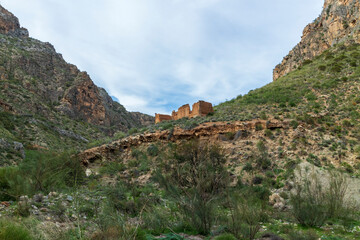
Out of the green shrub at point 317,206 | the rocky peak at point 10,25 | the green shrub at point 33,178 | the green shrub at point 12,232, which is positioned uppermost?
the rocky peak at point 10,25

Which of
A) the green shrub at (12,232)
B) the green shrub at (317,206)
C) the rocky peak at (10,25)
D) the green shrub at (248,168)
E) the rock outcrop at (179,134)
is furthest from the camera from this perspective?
the rocky peak at (10,25)

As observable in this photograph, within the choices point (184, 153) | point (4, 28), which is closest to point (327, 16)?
point (184, 153)

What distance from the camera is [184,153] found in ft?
42.7

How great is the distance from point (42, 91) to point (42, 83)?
4144 mm

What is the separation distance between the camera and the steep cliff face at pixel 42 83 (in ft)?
144

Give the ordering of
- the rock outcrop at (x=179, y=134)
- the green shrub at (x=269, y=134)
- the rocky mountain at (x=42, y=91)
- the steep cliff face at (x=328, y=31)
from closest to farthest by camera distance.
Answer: the green shrub at (x=269, y=134), the rock outcrop at (x=179, y=134), the steep cliff face at (x=328, y=31), the rocky mountain at (x=42, y=91)

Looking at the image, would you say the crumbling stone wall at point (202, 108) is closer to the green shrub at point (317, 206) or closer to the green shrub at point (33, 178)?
the green shrub at point (33, 178)

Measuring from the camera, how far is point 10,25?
7094 cm

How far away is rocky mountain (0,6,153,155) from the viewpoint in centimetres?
3953

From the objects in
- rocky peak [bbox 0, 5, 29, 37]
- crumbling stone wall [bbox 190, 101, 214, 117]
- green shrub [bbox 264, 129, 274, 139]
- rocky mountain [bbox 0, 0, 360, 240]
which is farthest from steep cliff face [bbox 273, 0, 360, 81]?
rocky peak [bbox 0, 5, 29, 37]

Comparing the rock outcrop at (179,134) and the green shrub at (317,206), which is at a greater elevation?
the rock outcrop at (179,134)

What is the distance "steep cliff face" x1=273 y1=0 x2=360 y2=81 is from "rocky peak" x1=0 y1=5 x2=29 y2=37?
76473 mm

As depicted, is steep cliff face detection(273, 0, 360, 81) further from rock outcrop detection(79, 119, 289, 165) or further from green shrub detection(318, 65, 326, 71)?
rock outcrop detection(79, 119, 289, 165)

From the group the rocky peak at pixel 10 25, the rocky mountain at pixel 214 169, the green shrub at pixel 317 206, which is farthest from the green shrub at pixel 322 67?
the rocky peak at pixel 10 25
